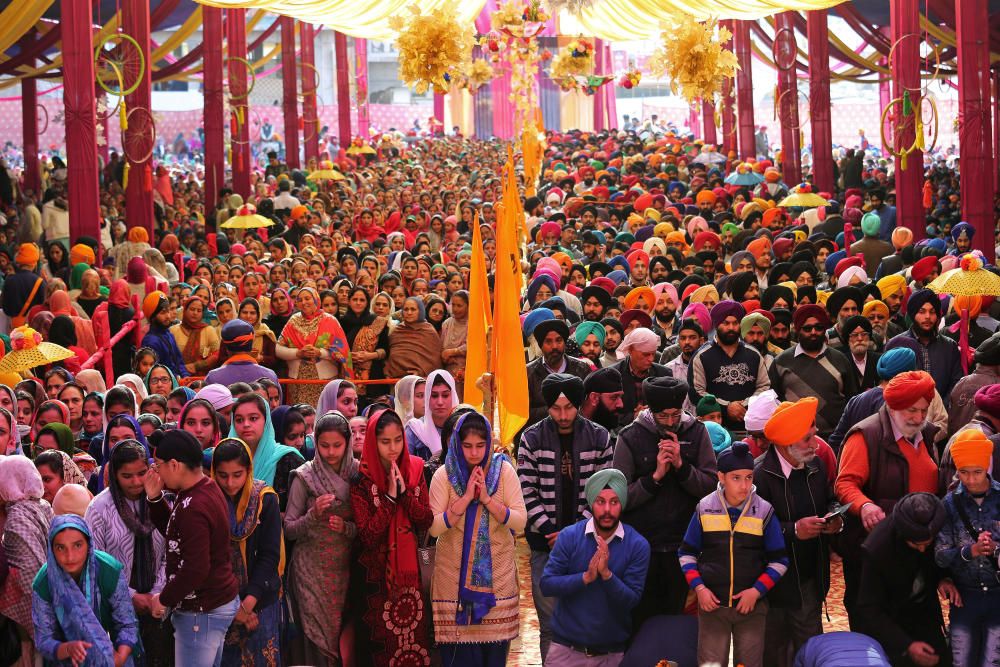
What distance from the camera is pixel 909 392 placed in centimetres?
608

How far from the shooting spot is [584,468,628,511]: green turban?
18.4ft

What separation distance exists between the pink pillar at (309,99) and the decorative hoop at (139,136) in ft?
41.0

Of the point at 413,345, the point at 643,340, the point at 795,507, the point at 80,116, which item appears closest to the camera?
the point at 795,507

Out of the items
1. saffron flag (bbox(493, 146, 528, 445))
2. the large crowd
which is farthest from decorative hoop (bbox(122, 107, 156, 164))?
saffron flag (bbox(493, 146, 528, 445))

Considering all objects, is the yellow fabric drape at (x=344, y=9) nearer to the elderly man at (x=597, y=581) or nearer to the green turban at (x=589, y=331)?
the green turban at (x=589, y=331)

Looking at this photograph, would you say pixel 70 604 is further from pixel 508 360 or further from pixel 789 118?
pixel 789 118

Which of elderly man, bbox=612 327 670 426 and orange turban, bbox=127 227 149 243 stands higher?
orange turban, bbox=127 227 149 243

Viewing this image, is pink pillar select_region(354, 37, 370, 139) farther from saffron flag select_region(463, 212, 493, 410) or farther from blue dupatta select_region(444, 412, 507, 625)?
blue dupatta select_region(444, 412, 507, 625)

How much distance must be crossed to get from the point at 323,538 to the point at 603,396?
1609 mm

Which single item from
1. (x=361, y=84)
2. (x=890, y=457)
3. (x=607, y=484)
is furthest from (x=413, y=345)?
(x=361, y=84)

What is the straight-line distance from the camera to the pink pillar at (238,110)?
2253cm

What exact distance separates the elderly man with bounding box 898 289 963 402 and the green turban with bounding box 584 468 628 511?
317 cm

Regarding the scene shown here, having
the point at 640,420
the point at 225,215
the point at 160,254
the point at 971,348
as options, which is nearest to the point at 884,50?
the point at 225,215

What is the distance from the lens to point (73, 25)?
48.3 feet
